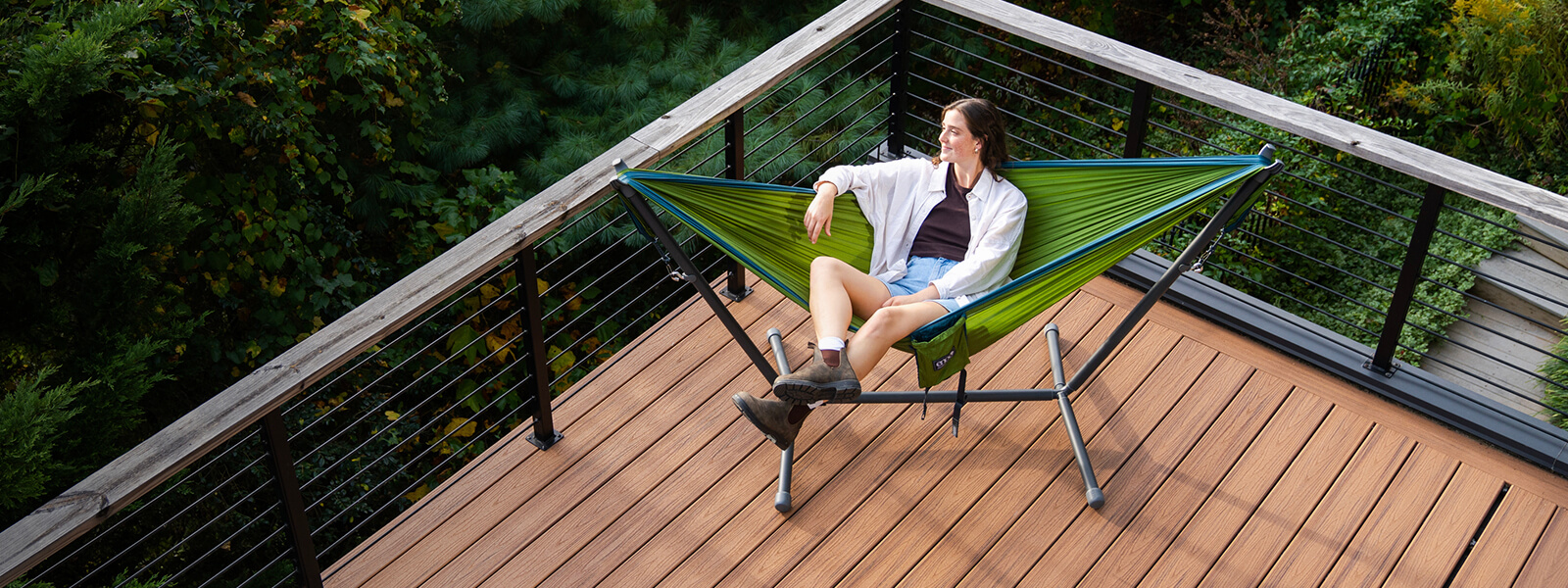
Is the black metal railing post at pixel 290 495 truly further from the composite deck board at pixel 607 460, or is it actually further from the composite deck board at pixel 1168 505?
the composite deck board at pixel 1168 505

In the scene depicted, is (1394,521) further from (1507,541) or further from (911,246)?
(911,246)

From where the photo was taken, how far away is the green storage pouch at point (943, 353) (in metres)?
→ 2.63

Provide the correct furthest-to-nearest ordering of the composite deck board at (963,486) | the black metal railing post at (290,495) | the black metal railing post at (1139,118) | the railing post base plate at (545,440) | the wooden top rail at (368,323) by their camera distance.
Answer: the black metal railing post at (1139,118) → the railing post base plate at (545,440) → the composite deck board at (963,486) → the black metal railing post at (290,495) → the wooden top rail at (368,323)

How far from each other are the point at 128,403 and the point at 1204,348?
2.94 m

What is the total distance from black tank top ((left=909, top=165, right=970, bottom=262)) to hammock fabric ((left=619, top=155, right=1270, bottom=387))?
0.43 feet

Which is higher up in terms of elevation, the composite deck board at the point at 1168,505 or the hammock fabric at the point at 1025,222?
the hammock fabric at the point at 1025,222

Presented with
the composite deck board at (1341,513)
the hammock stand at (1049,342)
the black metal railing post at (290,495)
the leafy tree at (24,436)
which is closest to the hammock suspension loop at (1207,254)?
the hammock stand at (1049,342)

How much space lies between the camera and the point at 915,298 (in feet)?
9.81

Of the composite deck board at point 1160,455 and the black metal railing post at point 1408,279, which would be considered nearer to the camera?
the composite deck board at point 1160,455

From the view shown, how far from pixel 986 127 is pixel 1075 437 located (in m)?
0.82

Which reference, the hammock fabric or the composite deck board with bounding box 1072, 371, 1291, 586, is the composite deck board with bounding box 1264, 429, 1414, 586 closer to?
the composite deck board with bounding box 1072, 371, 1291, 586

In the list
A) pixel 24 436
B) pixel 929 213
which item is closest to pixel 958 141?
pixel 929 213

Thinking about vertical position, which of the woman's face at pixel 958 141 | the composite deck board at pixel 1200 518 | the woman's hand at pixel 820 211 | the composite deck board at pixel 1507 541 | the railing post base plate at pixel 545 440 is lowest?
the composite deck board at pixel 1507 541

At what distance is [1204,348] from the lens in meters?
3.41
